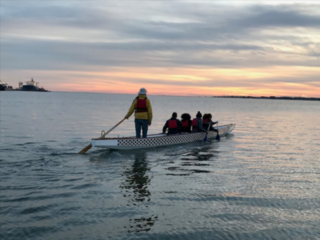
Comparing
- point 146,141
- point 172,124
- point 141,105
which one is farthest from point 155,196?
point 172,124

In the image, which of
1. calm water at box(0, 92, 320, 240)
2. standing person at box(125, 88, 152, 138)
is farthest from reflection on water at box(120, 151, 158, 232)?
standing person at box(125, 88, 152, 138)

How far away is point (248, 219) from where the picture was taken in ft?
21.9

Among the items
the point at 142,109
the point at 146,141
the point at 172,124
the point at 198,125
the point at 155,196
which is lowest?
the point at 155,196

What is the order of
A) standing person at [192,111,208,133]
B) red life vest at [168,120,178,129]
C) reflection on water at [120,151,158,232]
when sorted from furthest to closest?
standing person at [192,111,208,133]
red life vest at [168,120,178,129]
reflection on water at [120,151,158,232]

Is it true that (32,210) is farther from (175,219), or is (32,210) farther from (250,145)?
(250,145)

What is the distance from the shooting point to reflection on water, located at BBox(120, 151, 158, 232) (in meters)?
6.30

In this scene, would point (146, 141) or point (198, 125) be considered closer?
point (146, 141)

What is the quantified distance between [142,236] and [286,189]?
496 cm

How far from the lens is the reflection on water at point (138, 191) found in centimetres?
630

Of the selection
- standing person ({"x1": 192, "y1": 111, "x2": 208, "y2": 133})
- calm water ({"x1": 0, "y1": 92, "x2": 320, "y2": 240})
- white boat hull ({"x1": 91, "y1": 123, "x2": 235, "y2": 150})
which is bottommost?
calm water ({"x1": 0, "y1": 92, "x2": 320, "y2": 240})

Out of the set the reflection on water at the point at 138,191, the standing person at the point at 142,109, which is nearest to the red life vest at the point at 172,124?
the standing person at the point at 142,109

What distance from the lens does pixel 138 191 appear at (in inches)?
332

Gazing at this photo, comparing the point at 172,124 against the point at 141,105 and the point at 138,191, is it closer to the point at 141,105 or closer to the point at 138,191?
the point at 141,105

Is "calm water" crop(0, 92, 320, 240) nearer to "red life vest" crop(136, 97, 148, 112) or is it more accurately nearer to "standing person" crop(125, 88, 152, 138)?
"standing person" crop(125, 88, 152, 138)
